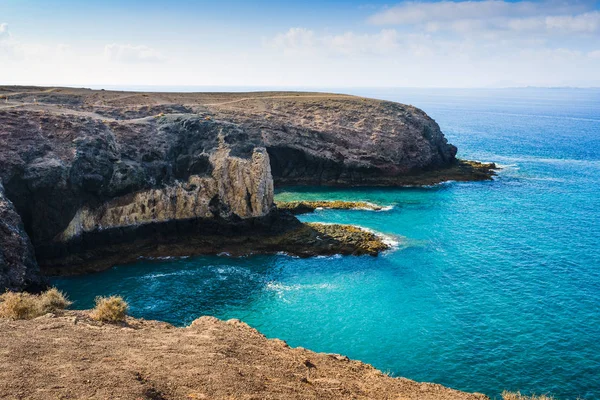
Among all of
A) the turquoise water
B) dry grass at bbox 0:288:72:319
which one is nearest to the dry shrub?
dry grass at bbox 0:288:72:319

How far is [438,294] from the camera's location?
4247cm

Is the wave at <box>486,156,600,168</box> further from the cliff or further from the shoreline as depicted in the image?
the cliff

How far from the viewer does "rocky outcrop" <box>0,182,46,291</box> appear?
3606cm

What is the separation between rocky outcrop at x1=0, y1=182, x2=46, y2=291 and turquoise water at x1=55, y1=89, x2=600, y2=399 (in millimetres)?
4384

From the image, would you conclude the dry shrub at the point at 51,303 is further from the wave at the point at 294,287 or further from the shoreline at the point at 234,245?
the wave at the point at 294,287

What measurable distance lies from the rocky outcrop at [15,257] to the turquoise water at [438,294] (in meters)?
4.38

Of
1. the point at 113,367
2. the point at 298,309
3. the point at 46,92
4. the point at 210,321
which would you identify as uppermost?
the point at 46,92

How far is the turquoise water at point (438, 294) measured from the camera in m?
32.2

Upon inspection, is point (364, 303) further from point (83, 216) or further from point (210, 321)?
point (83, 216)

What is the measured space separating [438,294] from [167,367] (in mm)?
28781

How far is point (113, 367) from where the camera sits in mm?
19328

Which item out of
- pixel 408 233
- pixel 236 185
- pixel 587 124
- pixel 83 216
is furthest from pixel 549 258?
pixel 587 124

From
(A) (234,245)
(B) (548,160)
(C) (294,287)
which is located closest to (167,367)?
(C) (294,287)

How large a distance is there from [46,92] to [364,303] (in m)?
69.4
